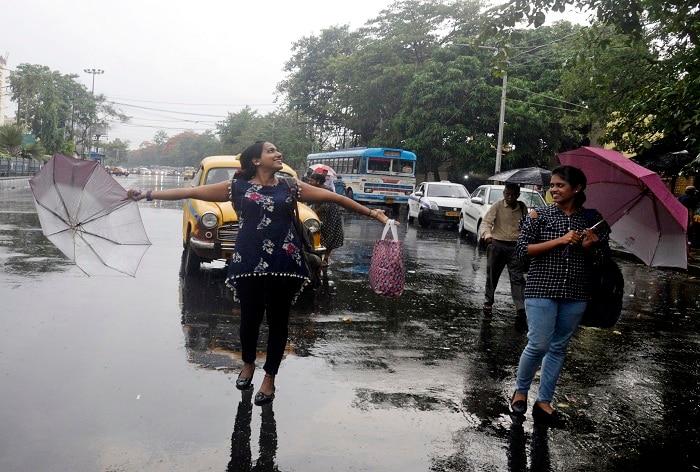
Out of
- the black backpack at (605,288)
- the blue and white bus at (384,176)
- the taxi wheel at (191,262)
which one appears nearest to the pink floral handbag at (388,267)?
the black backpack at (605,288)

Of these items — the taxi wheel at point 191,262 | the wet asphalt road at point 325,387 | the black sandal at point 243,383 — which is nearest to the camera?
the wet asphalt road at point 325,387

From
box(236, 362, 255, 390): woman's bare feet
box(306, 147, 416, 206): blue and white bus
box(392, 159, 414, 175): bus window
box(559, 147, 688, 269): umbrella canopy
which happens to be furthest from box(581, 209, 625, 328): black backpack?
box(392, 159, 414, 175): bus window

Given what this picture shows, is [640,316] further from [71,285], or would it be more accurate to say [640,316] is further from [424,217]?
[424,217]

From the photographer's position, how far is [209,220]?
9.89 m

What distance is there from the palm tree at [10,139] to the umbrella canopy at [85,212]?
41151 mm

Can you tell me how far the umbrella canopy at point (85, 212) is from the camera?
5477mm

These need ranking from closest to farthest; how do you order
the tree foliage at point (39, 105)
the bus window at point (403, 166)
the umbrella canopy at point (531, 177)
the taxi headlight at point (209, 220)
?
1. the taxi headlight at point (209, 220)
2. the umbrella canopy at point (531, 177)
3. the bus window at point (403, 166)
4. the tree foliage at point (39, 105)

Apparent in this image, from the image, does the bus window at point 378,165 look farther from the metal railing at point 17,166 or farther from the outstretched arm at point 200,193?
the outstretched arm at point 200,193

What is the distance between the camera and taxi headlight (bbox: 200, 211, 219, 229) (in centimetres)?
986

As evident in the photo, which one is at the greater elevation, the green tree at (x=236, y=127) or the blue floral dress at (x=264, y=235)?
the green tree at (x=236, y=127)

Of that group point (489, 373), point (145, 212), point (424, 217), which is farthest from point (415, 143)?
point (489, 373)

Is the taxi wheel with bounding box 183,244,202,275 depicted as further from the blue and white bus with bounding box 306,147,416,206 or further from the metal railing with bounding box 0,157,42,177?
the metal railing with bounding box 0,157,42,177

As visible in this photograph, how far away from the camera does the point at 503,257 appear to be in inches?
336

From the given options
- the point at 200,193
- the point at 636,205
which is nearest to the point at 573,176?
the point at 636,205
